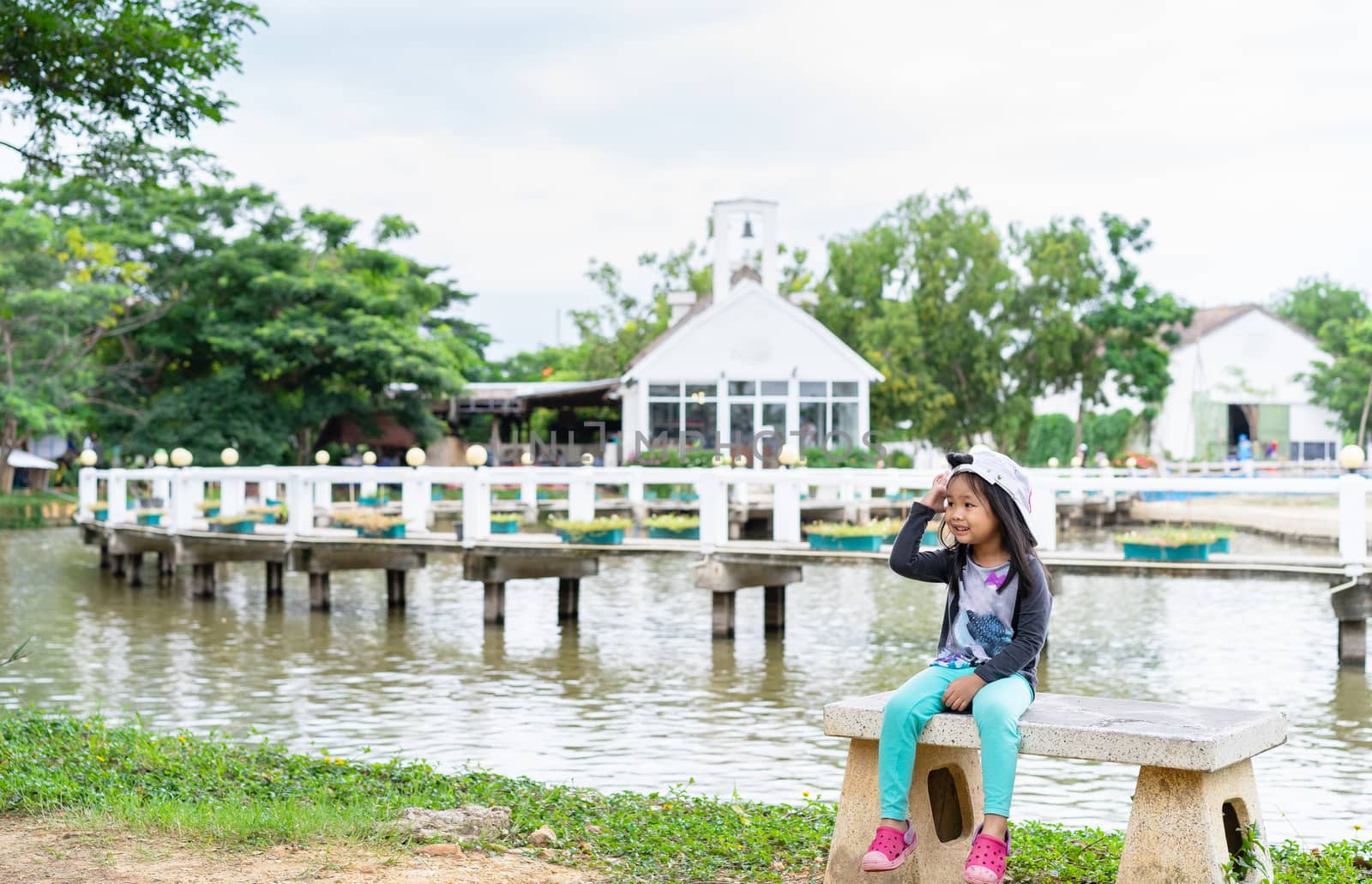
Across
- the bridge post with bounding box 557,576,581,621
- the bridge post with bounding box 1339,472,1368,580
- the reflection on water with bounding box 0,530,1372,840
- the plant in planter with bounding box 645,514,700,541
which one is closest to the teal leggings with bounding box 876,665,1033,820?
the reflection on water with bounding box 0,530,1372,840

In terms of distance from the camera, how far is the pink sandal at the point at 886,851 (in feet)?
18.2

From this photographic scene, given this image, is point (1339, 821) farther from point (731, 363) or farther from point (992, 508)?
point (731, 363)

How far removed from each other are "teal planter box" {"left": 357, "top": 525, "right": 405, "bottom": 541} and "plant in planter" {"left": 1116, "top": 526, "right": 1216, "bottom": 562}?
9.55 meters

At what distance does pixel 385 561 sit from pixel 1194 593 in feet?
41.2

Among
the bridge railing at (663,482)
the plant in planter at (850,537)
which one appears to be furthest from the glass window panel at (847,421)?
the plant in planter at (850,537)

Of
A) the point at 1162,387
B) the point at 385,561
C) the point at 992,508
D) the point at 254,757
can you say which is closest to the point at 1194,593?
the point at 385,561

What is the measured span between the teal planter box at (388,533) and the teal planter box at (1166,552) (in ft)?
31.5

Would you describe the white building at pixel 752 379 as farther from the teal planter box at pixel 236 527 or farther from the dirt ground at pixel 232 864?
the dirt ground at pixel 232 864

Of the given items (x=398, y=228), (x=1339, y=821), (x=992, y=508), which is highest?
(x=398, y=228)

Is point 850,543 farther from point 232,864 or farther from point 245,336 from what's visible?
point 245,336

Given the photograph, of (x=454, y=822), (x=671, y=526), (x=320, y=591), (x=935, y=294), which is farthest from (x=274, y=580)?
(x=935, y=294)

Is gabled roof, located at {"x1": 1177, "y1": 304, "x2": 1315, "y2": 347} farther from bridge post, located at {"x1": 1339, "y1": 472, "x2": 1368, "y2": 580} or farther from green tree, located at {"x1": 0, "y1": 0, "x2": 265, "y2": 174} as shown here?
green tree, located at {"x1": 0, "y1": 0, "x2": 265, "y2": 174}

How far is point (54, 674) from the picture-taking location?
15.7 meters

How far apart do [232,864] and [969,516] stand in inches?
126
